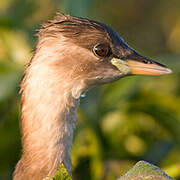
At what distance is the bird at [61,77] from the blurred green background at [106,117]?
4.84 ft

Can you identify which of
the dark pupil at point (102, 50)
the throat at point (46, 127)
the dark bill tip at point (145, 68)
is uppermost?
the dark pupil at point (102, 50)

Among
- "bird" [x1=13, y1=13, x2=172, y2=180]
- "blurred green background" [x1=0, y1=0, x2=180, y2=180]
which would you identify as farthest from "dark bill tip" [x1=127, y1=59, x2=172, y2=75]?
"blurred green background" [x1=0, y1=0, x2=180, y2=180]

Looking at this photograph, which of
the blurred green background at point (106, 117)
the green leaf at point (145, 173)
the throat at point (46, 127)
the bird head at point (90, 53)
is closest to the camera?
the green leaf at point (145, 173)

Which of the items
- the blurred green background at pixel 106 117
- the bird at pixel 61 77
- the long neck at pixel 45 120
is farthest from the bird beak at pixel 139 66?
the blurred green background at pixel 106 117

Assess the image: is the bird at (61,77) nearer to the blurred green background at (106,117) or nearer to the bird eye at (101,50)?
the bird eye at (101,50)

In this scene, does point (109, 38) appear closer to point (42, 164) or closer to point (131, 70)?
point (131, 70)

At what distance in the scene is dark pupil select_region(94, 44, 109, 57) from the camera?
3.73 metres

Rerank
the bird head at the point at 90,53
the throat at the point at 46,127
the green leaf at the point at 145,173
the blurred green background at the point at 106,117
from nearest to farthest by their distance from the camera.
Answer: the green leaf at the point at 145,173 < the throat at the point at 46,127 < the bird head at the point at 90,53 < the blurred green background at the point at 106,117

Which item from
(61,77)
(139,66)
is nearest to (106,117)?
(139,66)

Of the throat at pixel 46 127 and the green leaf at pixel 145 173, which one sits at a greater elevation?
the green leaf at pixel 145 173

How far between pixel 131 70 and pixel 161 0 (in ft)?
21.6

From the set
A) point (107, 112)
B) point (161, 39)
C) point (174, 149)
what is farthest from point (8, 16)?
point (161, 39)

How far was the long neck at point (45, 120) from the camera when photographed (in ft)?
11.6

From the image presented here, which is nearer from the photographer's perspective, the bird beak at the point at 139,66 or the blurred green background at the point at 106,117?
the bird beak at the point at 139,66
